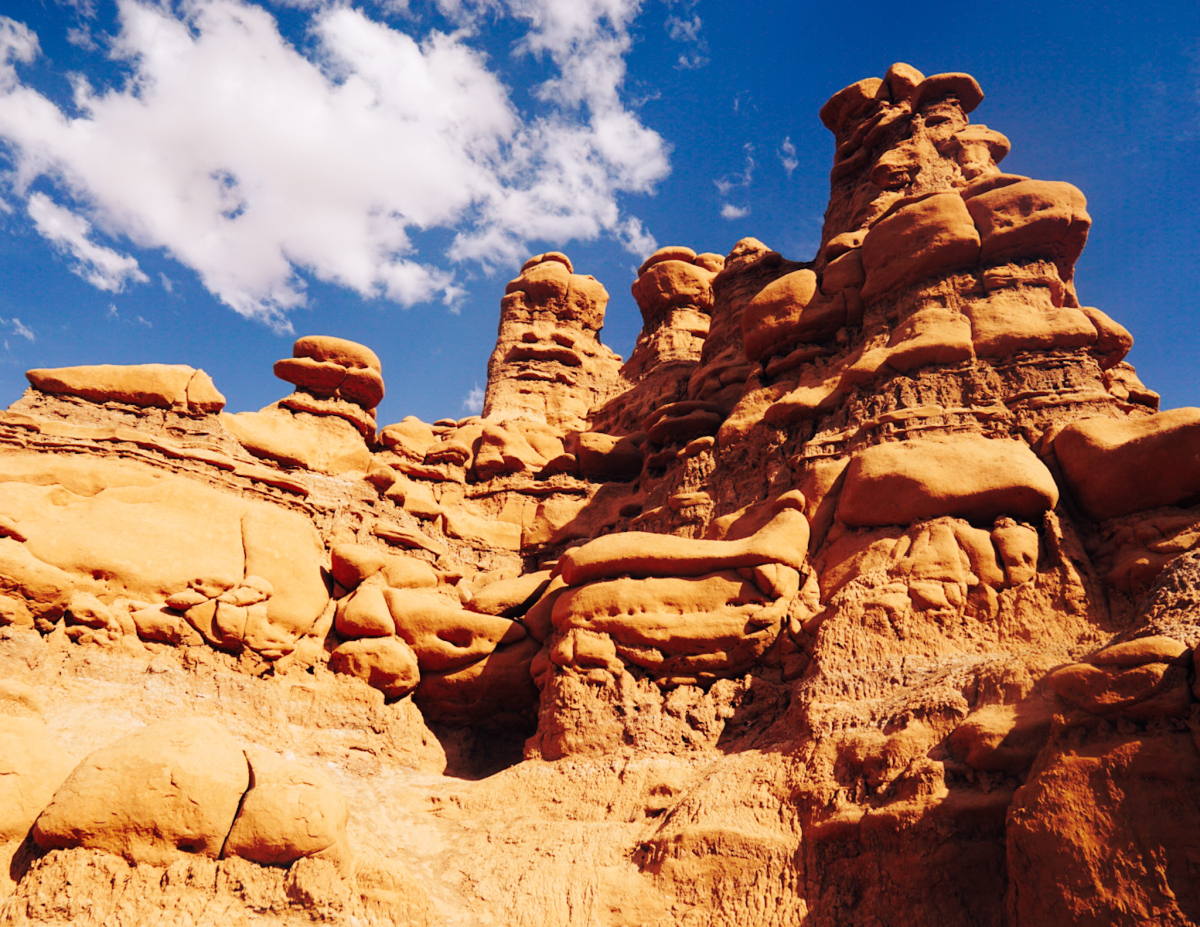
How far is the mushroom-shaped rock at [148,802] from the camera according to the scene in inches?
291

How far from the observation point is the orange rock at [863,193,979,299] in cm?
1542

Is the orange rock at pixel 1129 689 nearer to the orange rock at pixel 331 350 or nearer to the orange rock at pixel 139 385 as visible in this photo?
the orange rock at pixel 139 385

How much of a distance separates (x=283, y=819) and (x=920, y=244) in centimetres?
1427

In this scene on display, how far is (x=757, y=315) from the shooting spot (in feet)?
60.2

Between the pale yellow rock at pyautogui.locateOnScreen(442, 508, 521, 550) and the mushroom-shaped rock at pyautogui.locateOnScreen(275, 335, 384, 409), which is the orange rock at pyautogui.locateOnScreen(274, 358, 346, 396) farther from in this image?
the pale yellow rock at pyautogui.locateOnScreen(442, 508, 521, 550)

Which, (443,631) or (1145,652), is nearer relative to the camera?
(1145,652)

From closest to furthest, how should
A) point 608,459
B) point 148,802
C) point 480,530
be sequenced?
1. point 148,802
2. point 480,530
3. point 608,459

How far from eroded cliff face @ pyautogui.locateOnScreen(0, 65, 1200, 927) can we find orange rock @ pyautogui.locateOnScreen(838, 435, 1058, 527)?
0.05 metres

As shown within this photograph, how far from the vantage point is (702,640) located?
1189 centimetres

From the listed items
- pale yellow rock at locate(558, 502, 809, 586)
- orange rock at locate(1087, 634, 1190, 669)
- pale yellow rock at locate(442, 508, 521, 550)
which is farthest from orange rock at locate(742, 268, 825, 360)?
orange rock at locate(1087, 634, 1190, 669)

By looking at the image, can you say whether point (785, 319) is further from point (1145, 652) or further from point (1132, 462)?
point (1145, 652)

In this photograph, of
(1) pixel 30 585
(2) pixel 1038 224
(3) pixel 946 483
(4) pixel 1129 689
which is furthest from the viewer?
(2) pixel 1038 224

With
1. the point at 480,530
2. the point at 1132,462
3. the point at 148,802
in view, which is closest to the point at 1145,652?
the point at 1132,462

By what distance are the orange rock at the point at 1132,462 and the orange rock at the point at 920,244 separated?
483 cm
